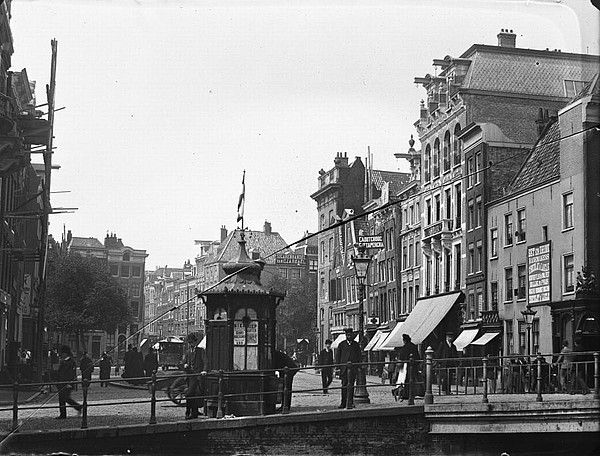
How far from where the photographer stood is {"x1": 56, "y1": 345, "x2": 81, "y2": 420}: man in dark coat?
32.2 feet

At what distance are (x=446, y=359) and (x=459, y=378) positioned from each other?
34 centimetres

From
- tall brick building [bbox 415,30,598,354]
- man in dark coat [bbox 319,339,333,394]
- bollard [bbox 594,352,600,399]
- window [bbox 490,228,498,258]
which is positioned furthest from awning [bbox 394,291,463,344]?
bollard [bbox 594,352,600,399]

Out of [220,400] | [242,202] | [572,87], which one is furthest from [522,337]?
[242,202]

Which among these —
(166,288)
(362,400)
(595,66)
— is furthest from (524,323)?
(166,288)

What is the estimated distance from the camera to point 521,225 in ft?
44.4

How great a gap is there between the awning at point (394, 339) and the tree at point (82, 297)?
16.5 feet

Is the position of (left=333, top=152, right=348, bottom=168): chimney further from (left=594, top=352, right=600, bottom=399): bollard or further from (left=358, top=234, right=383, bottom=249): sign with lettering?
(left=594, top=352, right=600, bottom=399): bollard

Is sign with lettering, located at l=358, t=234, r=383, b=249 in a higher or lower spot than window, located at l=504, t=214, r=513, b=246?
lower

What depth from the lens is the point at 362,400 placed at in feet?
40.5

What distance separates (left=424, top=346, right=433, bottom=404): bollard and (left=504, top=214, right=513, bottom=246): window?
7.65 ft

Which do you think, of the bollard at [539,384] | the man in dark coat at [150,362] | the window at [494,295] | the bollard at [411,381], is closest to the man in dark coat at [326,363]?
the bollard at [411,381]

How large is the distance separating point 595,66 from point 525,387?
4367 millimetres

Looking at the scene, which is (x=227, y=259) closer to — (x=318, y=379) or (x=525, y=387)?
(x=318, y=379)

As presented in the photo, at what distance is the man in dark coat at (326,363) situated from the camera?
12312 millimetres
